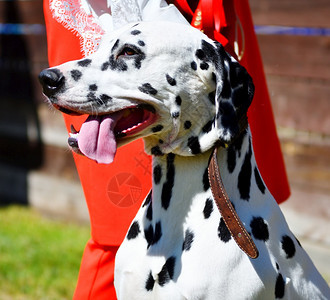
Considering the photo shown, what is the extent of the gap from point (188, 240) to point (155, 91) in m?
0.62

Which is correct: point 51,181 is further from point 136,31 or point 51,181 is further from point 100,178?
point 136,31

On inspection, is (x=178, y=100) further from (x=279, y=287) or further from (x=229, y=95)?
(x=279, y=287)

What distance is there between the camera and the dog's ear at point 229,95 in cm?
269

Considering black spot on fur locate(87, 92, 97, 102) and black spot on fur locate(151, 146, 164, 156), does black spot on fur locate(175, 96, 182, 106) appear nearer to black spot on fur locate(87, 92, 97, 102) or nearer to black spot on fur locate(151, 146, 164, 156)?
black spot on fur locate(151, 146, 164, 156)

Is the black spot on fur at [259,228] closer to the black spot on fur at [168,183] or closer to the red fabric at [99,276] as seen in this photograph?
the black spot on fur at [168,183]

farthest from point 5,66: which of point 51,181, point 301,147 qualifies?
point 301,147

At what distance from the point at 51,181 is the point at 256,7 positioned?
2877 mm

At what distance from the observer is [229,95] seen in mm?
2721

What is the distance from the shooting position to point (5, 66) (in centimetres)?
768

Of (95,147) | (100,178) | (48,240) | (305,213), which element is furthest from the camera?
(48,240)

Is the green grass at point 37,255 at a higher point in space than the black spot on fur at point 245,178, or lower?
lower

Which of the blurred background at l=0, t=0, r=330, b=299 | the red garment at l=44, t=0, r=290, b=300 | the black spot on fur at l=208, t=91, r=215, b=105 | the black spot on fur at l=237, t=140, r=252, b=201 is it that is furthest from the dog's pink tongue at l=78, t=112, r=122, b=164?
the blurred background at l=0, t=0, r=330, b=299

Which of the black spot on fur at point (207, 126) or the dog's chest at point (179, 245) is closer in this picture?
the dog's chest at point (179, 245)

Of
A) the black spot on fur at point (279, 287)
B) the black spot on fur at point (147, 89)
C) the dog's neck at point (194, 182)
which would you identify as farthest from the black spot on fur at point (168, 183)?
the black spot on fur at point (279, 287)
